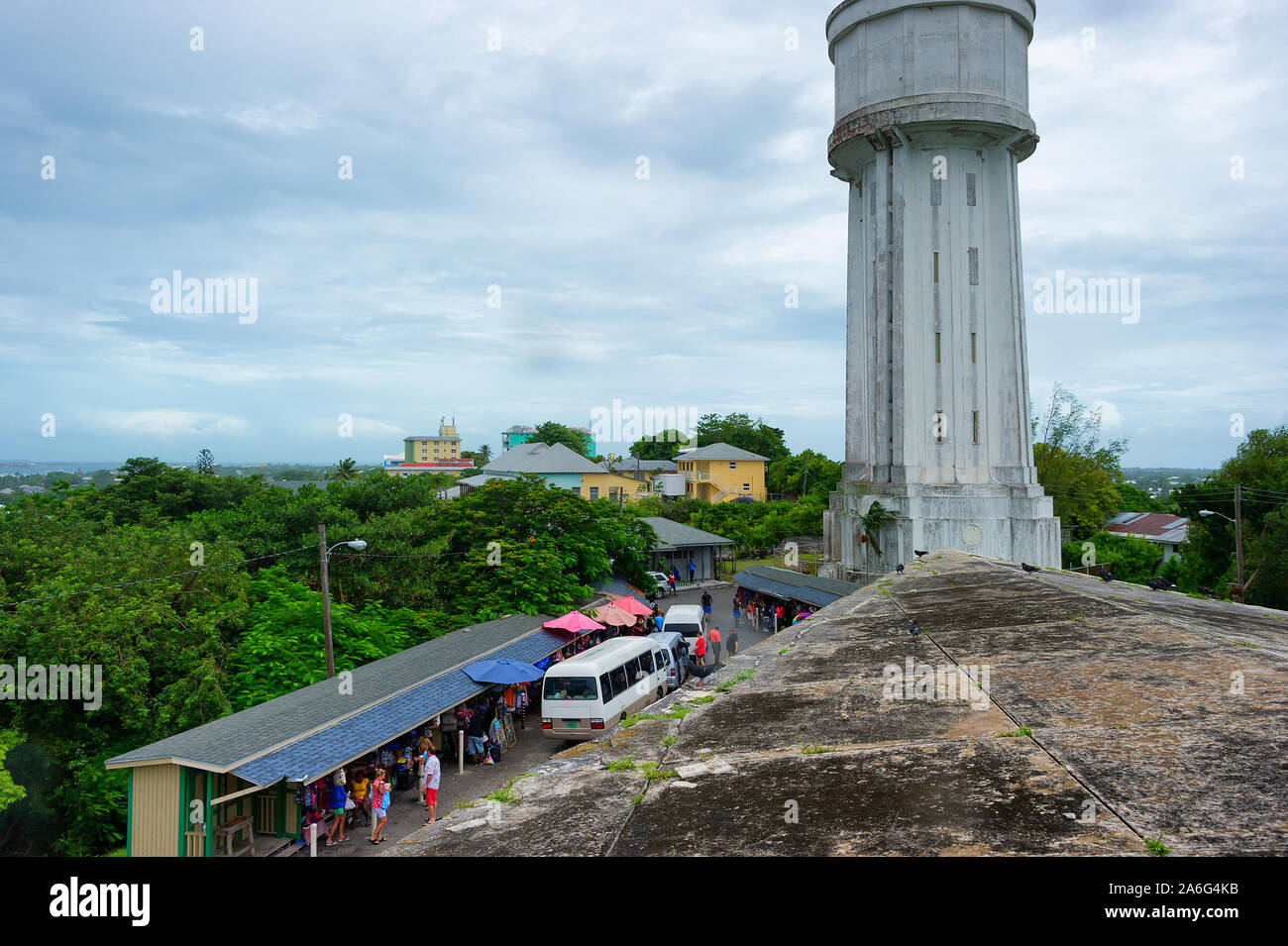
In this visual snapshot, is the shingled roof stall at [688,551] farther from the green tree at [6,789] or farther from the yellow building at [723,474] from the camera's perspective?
the yellow building at [723,474]

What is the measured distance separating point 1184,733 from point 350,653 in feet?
66.3

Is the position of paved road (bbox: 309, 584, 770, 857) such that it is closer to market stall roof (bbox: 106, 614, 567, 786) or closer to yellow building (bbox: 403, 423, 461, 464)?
market stall roof (bbox: 106, 614, 567, 786)

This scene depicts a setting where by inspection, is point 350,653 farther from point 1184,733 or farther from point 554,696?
point 1184,733

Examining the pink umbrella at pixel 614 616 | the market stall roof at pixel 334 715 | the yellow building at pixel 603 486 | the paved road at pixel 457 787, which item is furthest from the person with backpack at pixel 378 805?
the yellow building at pixel 603 486

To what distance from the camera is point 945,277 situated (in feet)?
102

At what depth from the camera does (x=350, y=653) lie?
21.1 metres

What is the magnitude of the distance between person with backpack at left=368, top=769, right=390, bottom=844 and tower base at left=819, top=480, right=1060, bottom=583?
21.8 metres

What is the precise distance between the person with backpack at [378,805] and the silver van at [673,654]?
9.44 meters

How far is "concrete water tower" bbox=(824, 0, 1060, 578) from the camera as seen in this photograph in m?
30.1

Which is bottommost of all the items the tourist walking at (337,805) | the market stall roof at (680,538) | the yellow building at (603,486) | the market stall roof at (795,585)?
the tourist walking at (337,805)

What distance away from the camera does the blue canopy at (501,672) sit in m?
17.7

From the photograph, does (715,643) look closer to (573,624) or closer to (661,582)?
(573,624)

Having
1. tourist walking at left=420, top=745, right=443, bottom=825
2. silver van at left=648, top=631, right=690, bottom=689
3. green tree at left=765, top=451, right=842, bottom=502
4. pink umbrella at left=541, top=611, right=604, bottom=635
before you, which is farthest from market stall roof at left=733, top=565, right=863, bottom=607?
green tree at left=765, top=451, right=842, bottom=502
